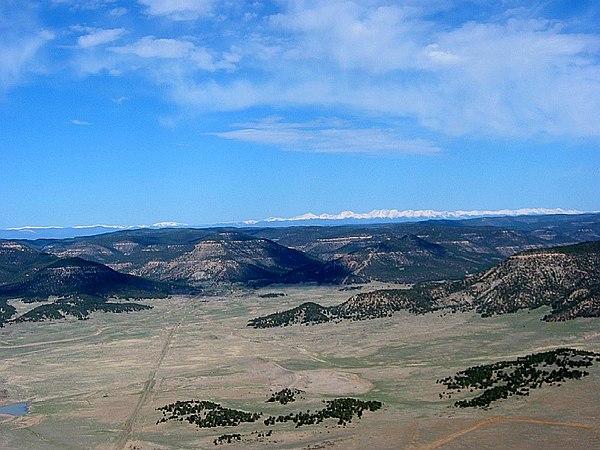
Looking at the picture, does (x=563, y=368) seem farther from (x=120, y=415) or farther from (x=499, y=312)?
(x=499, y=312)

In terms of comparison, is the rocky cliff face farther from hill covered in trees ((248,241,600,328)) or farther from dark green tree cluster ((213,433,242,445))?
dark green tree cluster ((213,433,242,445))

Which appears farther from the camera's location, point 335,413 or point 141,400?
point 141,400

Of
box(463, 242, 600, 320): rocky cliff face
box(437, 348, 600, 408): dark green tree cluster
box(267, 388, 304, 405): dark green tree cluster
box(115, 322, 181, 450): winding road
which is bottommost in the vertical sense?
box(115, 322, 181, 450): winding road

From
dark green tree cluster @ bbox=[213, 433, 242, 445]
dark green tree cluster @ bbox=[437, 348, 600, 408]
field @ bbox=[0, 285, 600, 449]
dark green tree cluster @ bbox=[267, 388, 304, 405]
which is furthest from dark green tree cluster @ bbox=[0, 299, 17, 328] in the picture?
dark green tree cluster @ bbox=[437, 348, 600, 408]

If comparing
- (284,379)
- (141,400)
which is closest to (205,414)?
(141,400)

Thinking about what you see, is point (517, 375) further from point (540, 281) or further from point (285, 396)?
point (540, 281)

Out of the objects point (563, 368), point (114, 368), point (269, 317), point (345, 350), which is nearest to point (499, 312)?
point (345, 350)
